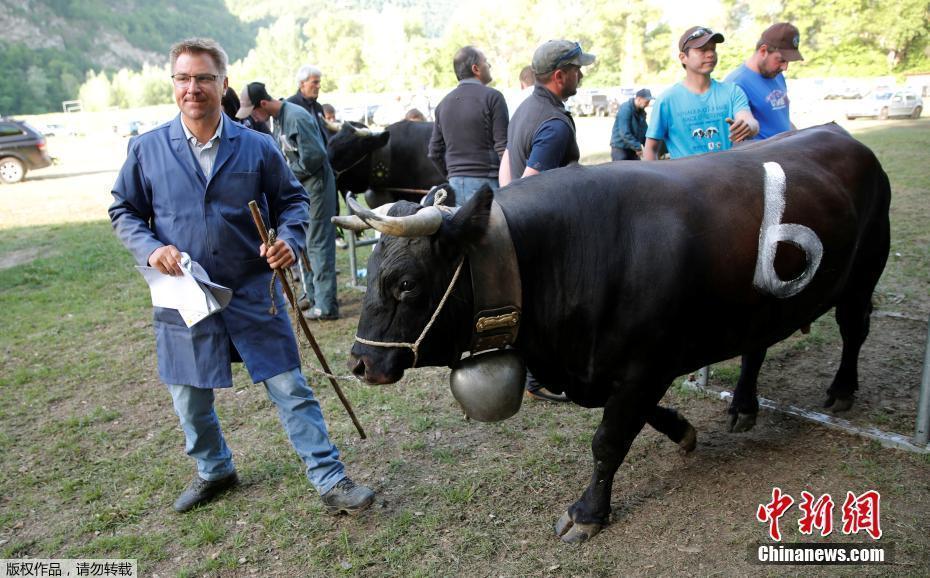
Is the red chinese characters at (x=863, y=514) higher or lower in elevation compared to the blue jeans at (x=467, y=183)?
lower

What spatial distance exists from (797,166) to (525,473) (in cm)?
214

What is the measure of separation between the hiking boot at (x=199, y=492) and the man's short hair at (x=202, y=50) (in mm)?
2121

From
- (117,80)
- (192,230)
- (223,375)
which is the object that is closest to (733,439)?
(223,375)

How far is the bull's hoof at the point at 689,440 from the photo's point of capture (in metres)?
3.79

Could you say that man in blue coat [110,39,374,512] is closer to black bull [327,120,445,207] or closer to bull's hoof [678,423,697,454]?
bull's hoof [678,423,697,454]

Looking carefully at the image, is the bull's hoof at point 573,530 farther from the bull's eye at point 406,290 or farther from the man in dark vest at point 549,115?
the bull's eye at point 406,290

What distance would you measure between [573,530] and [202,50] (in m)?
2.81

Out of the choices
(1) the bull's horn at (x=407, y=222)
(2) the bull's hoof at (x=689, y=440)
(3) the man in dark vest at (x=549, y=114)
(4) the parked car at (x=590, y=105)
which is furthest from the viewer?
(4) the parked car at (x=590, y=105)

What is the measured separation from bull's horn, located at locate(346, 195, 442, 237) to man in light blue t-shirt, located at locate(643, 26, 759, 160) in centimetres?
251

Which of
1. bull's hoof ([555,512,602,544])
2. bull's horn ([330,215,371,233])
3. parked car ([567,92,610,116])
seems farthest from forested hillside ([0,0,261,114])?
bull's hoof ([555,512,602,544])

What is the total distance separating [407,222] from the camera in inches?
102

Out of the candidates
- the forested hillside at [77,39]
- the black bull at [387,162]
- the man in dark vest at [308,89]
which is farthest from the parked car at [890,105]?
the forested hillside at [77,39]

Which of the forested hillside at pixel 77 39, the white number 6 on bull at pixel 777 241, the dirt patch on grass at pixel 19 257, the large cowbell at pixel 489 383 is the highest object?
the forested hillside at pixel 77 39

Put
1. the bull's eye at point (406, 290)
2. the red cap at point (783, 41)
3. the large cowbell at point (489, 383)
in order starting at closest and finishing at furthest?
1. the bull's eye at point (406, 290)
2. the large cowbell at point (489, 383)
3. the red cap at point (783, 41)
